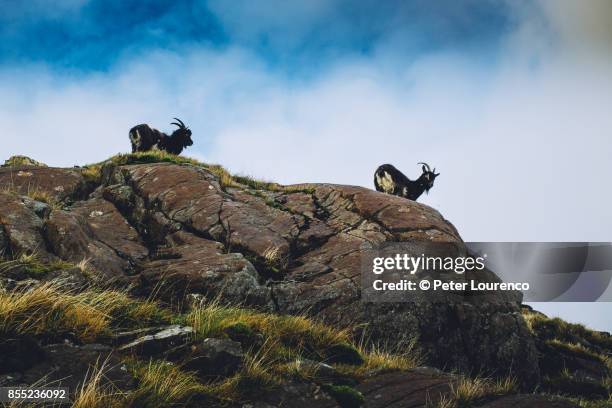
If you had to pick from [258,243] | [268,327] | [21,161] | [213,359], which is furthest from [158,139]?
[213,359]

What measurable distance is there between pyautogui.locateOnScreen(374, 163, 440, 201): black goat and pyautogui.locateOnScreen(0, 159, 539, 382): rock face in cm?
908

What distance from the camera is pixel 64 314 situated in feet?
19.0

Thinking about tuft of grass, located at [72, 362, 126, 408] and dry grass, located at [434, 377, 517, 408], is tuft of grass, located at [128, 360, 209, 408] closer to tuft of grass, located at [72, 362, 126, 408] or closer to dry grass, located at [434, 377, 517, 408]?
tuft of grass, located at [72, 362, 126, 408]

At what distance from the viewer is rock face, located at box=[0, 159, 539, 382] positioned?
998cm

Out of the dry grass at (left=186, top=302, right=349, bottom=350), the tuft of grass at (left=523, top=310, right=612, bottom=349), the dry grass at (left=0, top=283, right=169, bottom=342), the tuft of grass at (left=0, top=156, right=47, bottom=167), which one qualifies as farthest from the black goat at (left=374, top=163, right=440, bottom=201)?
the dry grass at (left=0, top=283, right=169, bottom=342)

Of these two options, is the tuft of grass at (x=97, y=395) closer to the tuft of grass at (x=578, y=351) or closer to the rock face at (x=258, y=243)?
the rock face at (x=258, y=243)

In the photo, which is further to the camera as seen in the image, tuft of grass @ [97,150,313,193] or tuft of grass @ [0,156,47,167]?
tuft of grass @ [0,156,47,167]

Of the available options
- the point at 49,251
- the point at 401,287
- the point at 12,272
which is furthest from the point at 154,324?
the point at 401,287

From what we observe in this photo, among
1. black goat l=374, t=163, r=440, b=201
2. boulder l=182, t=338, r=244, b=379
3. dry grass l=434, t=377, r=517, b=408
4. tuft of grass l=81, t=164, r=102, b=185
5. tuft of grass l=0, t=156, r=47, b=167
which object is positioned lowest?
dry grass l=434, t=377, r=517, b=408

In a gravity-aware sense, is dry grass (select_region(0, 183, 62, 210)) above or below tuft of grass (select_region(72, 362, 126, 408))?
above

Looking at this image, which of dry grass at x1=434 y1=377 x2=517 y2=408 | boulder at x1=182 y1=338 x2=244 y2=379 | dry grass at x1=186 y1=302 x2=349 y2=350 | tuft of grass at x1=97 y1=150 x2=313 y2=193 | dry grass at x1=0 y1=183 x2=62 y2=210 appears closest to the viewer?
boulder at x1=182 y1=338 x2=244 y2=379

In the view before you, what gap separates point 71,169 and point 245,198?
6400mm

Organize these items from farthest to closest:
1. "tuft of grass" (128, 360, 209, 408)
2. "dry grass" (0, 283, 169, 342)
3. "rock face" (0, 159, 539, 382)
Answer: "rock face" (0, 159, 539, 382) < "dry grass" (0, 283, 169, 342) < "tuft of grass" (128, 360, 209, 408)

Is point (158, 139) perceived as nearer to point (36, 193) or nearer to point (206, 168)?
point (206, 168)
